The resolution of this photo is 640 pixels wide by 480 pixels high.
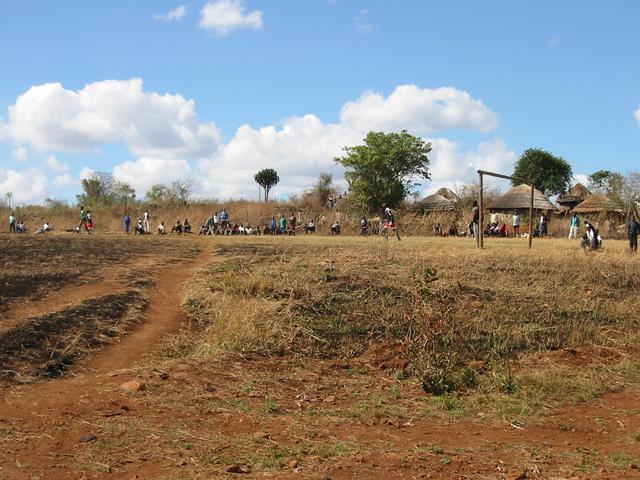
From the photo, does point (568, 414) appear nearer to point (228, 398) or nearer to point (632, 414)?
point (632, 414)

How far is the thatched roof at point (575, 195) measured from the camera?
61.8 meters

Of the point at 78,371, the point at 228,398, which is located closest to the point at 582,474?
the point at 228,398

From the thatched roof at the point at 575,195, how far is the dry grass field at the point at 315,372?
162 feet

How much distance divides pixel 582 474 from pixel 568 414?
2.25m

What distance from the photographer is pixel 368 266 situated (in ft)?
49.1

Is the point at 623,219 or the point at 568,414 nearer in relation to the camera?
the point at 568,414

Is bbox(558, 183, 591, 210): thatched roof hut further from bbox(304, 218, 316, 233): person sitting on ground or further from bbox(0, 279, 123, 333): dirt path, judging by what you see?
bbox(0, 279, 123, 333): dirt path

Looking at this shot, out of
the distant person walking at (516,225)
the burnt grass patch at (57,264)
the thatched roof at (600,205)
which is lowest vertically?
the burnt grass patch at (57,264)

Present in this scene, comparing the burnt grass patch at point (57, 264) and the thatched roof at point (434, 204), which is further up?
the thatched roof at point (434, 204)

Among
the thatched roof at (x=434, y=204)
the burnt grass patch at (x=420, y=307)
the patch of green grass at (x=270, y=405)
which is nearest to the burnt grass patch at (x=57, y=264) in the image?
the burnt grass patch at (x=420, y=307)

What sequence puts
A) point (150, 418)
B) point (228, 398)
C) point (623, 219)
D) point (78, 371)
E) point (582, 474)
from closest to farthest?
point (582, 474)
point (150, 418)
point (228, 398)
point (78, 371)
point (623, 219)

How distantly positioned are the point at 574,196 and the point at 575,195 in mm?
562

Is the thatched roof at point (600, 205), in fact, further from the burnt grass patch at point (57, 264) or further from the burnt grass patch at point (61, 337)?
the burnt grass patch at point (61, 337)

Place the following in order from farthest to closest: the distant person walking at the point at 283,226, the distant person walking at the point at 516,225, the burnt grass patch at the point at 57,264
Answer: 1. the distant person walking at the point at 283,226
2. the distant person walking at the point at 516,225
3. the burnt grass patch at the point at 57,264
